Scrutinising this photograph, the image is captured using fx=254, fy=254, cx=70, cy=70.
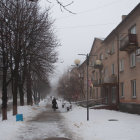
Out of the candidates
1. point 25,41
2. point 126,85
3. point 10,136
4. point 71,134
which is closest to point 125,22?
point 126,85

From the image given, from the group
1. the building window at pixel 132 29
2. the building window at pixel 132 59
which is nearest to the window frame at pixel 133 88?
the building window at pixel 132 59

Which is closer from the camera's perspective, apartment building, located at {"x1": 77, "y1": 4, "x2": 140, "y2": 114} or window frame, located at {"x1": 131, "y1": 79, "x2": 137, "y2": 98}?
apartment building, located at {"x1": 77, "y1": 4, "x2": 140, "y2": 114}

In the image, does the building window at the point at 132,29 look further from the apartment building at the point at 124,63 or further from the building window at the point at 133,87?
the building window at the point at 133,87

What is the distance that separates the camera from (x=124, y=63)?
25.6m

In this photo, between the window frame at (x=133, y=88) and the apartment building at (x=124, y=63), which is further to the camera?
the window frame at (x=133, y=88)

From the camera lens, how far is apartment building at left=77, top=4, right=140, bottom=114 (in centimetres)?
2183

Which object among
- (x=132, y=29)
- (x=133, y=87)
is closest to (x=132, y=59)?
(x=133, y=87)

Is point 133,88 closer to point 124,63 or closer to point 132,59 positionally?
→ point 132,59

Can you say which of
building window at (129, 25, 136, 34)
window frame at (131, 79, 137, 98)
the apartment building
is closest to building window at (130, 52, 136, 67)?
the apartment building

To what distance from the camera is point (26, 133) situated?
11586 mm

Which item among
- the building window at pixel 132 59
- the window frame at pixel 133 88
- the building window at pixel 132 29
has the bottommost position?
the window frame at pixel 133 88

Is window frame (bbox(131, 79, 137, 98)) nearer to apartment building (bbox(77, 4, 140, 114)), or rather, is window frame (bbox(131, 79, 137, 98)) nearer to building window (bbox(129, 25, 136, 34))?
apartment building (bbox(77, 4, 140, 114))

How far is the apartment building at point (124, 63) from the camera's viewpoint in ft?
71.6

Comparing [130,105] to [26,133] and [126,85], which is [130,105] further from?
[26,133]
